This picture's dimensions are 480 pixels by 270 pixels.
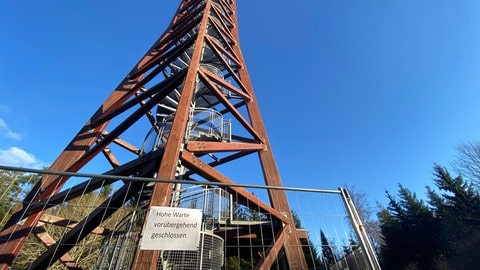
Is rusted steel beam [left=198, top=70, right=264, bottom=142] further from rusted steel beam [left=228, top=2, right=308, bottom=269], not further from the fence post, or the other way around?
the fence post

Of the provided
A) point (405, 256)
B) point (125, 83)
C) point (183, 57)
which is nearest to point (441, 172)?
point (405, 256)

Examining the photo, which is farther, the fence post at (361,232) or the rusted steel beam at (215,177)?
the rusted steel beam at (215,177)

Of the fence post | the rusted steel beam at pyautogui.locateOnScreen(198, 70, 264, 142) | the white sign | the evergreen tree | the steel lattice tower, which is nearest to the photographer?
the white sign

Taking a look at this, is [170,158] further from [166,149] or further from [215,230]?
[215,230]

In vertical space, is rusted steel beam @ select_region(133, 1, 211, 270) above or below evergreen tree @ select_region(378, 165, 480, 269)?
below

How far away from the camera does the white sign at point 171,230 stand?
185 cm

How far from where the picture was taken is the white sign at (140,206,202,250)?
185cm

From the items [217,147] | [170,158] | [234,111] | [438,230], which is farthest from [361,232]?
[438,230]

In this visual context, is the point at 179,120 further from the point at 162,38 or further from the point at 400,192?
the point at 400,192

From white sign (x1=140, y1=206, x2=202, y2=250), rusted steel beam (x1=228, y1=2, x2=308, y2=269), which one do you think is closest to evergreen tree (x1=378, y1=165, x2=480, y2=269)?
rusted steel beam (x1=228, y1=2, x2=308, y2=269)

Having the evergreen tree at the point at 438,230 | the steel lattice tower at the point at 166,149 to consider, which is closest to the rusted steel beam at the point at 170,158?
the steel lattice tower at the point at 166,149

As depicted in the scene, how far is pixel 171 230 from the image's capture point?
6.23 feet

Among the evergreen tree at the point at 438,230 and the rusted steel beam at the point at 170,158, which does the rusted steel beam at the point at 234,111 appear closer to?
the rusted steel beam at the point at 170,158

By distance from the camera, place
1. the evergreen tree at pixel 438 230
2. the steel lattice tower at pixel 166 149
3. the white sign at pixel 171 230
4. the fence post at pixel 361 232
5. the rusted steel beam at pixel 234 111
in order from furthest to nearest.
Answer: the evergreen tree at pixel 438 230 < the rusted steel beam at pixel 234 111 < the steel lattice tower at pixel 166 149 < the fence post at pixel 361 232 < the white sign at pixel 171 230
